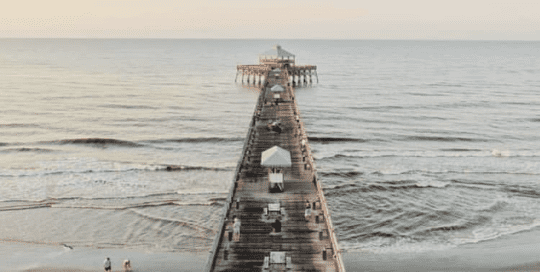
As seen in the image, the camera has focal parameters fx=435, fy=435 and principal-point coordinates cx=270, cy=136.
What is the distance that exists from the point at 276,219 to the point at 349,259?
5291 mm

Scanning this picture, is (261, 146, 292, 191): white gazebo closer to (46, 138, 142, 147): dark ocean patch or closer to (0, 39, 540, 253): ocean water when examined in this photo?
(0, 39, 540, 253): ocean water

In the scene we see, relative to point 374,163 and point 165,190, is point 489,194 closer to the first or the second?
point 374,163

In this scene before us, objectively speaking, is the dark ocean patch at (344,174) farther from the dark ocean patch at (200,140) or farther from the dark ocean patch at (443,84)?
the dark ocean patch at (443,84)

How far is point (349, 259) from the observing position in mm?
18562

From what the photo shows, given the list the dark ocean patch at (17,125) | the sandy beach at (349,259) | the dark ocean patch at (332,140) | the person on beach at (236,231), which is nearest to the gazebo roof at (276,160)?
the person on beach at (236,231)

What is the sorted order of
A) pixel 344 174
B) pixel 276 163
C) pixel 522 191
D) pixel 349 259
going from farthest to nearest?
pixel 344 174
pixel 522 191
pixel 349 259
pixel 276 163

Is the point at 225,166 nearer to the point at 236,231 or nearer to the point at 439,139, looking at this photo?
the point at 236,231

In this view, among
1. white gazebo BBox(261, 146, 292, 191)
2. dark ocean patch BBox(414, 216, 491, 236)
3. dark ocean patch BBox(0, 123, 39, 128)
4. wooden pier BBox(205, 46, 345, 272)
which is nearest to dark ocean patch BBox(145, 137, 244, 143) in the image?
wooden pier BBox(205, 46, 345, 272)

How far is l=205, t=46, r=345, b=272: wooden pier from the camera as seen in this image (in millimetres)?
13102

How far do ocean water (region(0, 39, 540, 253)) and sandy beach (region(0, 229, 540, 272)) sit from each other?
0.67 metres

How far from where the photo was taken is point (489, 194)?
26.3m

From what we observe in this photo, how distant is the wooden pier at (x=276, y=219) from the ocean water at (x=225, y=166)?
351 cm

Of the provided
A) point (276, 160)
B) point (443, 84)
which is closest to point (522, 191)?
point (276, 160)

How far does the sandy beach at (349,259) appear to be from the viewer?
18.2 m
